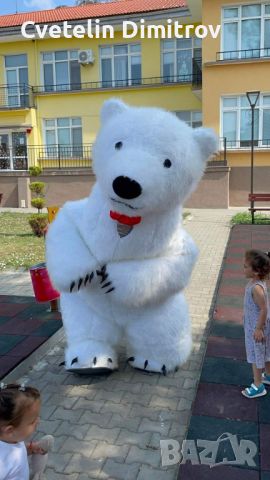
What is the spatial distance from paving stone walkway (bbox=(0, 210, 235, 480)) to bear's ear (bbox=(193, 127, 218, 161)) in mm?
1832

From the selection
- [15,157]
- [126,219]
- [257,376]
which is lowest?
[257,376]

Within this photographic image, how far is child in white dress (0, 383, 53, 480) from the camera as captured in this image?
1945 millimetres

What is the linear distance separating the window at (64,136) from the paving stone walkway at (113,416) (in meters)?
19.1

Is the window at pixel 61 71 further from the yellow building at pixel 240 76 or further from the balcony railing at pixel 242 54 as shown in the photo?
the balcony railing at pixel 242 54

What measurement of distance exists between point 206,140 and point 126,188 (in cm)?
84

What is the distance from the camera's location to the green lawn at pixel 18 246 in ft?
27.7

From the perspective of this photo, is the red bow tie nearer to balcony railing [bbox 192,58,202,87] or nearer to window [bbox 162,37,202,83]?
balcony railing [bbox 192,58,202,87]

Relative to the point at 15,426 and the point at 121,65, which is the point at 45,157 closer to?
the point at 121,65

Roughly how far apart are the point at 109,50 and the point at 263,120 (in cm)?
858

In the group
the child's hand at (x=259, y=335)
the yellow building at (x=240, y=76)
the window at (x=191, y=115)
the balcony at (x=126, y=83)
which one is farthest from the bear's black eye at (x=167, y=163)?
the window at (x=191, y=115)

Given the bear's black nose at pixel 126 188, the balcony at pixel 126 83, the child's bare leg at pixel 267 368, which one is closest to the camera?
→ the bear's black nose at pixel 126 188

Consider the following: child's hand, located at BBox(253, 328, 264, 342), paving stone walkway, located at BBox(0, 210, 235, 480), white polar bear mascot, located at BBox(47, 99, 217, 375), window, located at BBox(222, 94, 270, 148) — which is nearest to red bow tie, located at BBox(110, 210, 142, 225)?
white polar bear mascot, located at BBox(47, 99, 217, 375)

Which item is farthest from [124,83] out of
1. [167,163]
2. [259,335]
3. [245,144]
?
[259,335]

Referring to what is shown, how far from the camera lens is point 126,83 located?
870 inches
